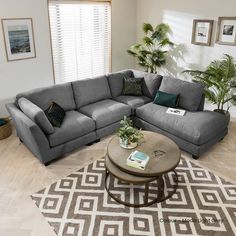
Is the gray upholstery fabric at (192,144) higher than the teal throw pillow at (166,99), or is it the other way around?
the teal throw pillow at (166,99)

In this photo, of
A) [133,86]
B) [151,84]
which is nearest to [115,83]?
[133,86]

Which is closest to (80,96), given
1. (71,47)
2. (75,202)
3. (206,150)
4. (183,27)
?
(71,47)

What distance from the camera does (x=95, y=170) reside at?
11.3 feet

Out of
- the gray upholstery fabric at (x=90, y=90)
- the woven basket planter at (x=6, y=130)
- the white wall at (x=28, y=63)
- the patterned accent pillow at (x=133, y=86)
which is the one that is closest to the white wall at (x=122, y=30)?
the white wall at (x=28, y=63)

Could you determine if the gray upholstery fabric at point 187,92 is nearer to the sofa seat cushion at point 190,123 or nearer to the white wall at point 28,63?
the sofa seat cushion at point 190,123

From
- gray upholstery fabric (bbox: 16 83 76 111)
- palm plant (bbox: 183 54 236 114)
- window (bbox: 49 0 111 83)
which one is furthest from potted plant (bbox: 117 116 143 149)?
window (bbox: 49 0 111 83)

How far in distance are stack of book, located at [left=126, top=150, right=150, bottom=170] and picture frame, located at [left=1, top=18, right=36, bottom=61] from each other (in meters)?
2.99

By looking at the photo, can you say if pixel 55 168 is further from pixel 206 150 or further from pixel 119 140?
pixel 206 150

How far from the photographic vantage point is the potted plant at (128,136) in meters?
3.01

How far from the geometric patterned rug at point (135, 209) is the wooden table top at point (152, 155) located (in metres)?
0.44

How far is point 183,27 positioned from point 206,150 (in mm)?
2832

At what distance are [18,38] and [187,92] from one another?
10.4 ft

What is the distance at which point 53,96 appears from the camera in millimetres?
4082

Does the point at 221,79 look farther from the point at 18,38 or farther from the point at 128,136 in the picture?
the point at 18,38
